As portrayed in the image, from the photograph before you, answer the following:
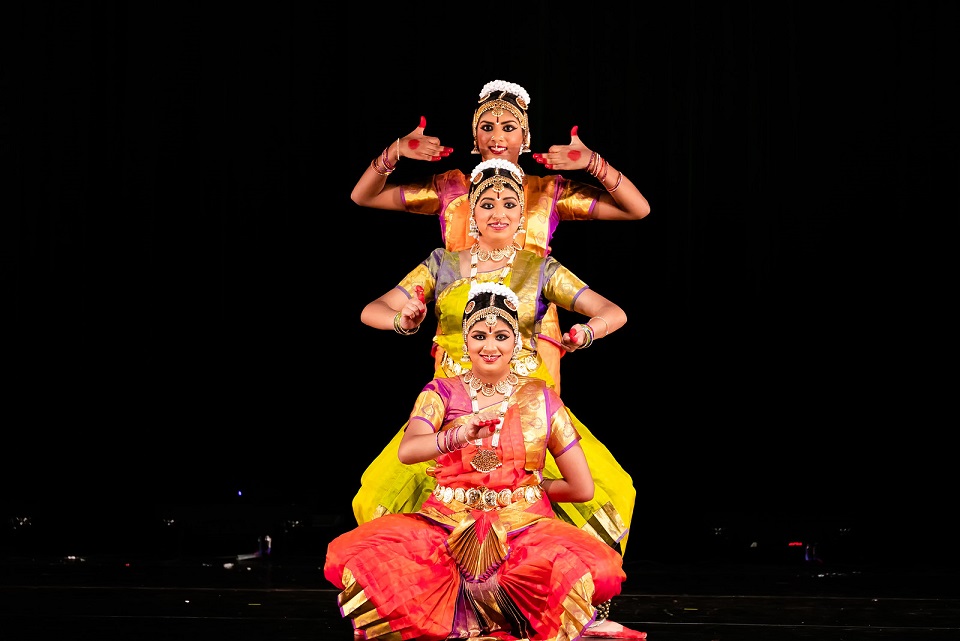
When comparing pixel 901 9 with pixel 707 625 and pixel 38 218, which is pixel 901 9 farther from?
pixel 38 218

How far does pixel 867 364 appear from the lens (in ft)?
16.1

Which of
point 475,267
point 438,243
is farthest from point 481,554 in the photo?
point 438,243

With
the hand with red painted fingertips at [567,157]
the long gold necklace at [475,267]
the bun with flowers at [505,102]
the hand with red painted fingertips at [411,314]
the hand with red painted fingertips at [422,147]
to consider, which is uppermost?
the bun with flowers at [505,102]

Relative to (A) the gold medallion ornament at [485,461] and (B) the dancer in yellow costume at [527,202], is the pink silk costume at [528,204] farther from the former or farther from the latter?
(A) the gold medallion ornament at [485,461]

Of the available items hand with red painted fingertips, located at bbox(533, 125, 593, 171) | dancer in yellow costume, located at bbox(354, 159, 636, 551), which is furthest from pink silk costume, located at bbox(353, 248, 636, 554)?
hand with red painted fingertips, located at bbox(533, 125, 593, 171)

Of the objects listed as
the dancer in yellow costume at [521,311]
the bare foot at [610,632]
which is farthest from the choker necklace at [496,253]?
the bare foot at [610,632]

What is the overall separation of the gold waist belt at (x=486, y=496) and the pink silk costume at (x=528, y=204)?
0.55m

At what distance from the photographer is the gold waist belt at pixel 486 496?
287cm

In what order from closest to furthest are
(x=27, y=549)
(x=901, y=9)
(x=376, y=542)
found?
(x=376, y=542) → (x=901, y=9) → (x=27, y=549)

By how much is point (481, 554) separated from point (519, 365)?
1.73 ft

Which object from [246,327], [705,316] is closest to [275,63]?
[246,327]

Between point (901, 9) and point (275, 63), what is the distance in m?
2.24

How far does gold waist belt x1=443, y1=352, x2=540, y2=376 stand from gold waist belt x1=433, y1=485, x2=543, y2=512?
0.33 m

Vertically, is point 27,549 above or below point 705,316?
below
